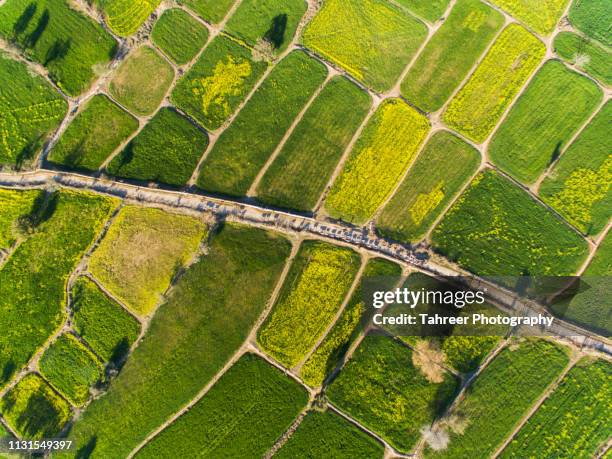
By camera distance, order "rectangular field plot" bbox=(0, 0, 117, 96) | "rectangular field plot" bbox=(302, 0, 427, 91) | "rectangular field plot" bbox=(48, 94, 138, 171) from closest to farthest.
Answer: "rectangular field plot" bbox=(302, 0, 427, 91) → "rectangular field plot" bbox=(48, 94, 138, 171) → "rectangular field plot" bbox=(0, 0, 117, 96)

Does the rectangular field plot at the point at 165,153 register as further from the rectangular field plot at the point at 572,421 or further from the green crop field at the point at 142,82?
the rectangular field plot at the point at 572,421

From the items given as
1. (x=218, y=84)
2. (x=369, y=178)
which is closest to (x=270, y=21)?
(x=218, y=84)

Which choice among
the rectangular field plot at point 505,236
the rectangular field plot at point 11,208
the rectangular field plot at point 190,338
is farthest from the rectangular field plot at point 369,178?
the rectangular field plot at point 11,208

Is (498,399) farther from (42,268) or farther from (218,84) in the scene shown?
(42,268)

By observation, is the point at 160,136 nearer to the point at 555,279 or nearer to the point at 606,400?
the point at 555,279

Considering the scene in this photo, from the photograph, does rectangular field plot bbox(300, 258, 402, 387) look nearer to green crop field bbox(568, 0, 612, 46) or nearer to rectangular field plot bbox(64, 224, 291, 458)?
rectangular field plot bbox(64, 224, 291, 458)

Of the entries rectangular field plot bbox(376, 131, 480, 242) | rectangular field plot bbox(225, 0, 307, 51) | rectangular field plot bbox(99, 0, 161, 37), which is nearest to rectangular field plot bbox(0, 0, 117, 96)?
rectangular field plot bbox(99, 0, 161, 37)
